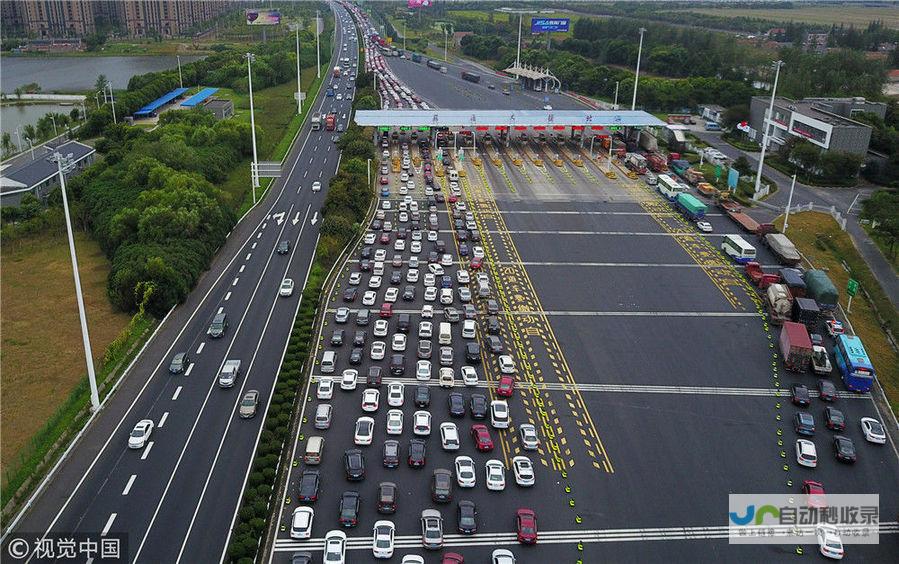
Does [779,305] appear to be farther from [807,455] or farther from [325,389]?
[325,389]

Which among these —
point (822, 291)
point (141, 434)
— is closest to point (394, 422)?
point (141, 434)

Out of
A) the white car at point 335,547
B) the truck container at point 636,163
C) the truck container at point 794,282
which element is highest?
the truck container at point 636,163

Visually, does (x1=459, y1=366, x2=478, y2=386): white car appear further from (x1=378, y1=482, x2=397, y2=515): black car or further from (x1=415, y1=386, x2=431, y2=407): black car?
(x1=378, y1=482, x2=397, y2=515): black car

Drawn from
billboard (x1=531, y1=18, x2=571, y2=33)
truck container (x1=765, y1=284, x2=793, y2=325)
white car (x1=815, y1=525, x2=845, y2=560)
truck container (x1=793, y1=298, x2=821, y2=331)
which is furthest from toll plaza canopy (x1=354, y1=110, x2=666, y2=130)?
white car (x1=815, y1=525, x2=845, y2=560)

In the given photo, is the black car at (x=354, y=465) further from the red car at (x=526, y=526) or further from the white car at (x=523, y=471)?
the red car at (x=526, y=526)

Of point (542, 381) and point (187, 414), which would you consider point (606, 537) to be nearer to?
point (542, 381)

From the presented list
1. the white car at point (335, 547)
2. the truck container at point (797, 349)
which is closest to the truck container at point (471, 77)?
the truck container at point (797, 349)
